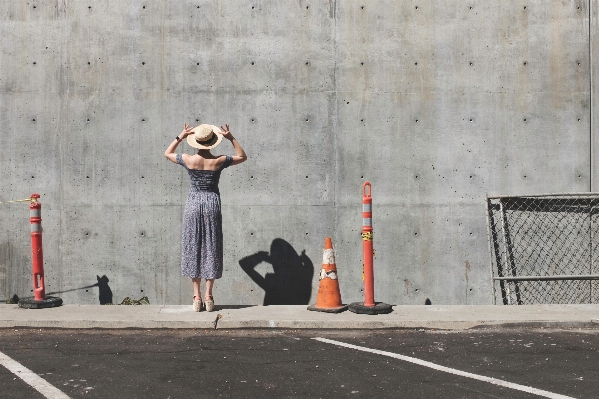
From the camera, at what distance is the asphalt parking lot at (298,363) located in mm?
5789

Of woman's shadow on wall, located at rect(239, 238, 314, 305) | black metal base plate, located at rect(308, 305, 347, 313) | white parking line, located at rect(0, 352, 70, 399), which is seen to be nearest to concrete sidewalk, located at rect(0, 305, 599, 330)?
black metal base plate, located at rect(308, 305, 347, 313)

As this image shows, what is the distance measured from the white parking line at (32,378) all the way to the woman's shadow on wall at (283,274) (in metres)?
3.70

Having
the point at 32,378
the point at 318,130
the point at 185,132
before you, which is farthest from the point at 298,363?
the point at 318,130

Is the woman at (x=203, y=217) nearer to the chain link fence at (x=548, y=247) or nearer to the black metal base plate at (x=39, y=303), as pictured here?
the black metal base plate at (x=39, y=303)

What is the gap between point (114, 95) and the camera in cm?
999

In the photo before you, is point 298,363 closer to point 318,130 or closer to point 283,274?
point 283,274

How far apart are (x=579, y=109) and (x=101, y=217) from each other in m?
5.93

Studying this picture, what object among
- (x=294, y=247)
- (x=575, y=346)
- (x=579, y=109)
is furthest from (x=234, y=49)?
(x=575, y=346)

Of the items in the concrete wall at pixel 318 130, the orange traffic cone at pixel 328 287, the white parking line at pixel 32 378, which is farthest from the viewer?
the concrete wall at pixel 318 130

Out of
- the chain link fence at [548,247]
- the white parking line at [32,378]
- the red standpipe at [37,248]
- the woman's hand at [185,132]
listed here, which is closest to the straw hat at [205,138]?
the woman's hand at [185,132]

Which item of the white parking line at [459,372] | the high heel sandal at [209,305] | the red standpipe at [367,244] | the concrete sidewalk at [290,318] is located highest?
the red standpipe at [367,244]

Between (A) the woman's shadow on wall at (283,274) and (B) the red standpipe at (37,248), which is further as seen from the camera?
(A) the woman's shadow on wall at (283,274)

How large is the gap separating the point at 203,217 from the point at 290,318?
1450 millimetres

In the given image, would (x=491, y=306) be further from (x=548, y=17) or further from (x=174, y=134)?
(x=174, y=134)
